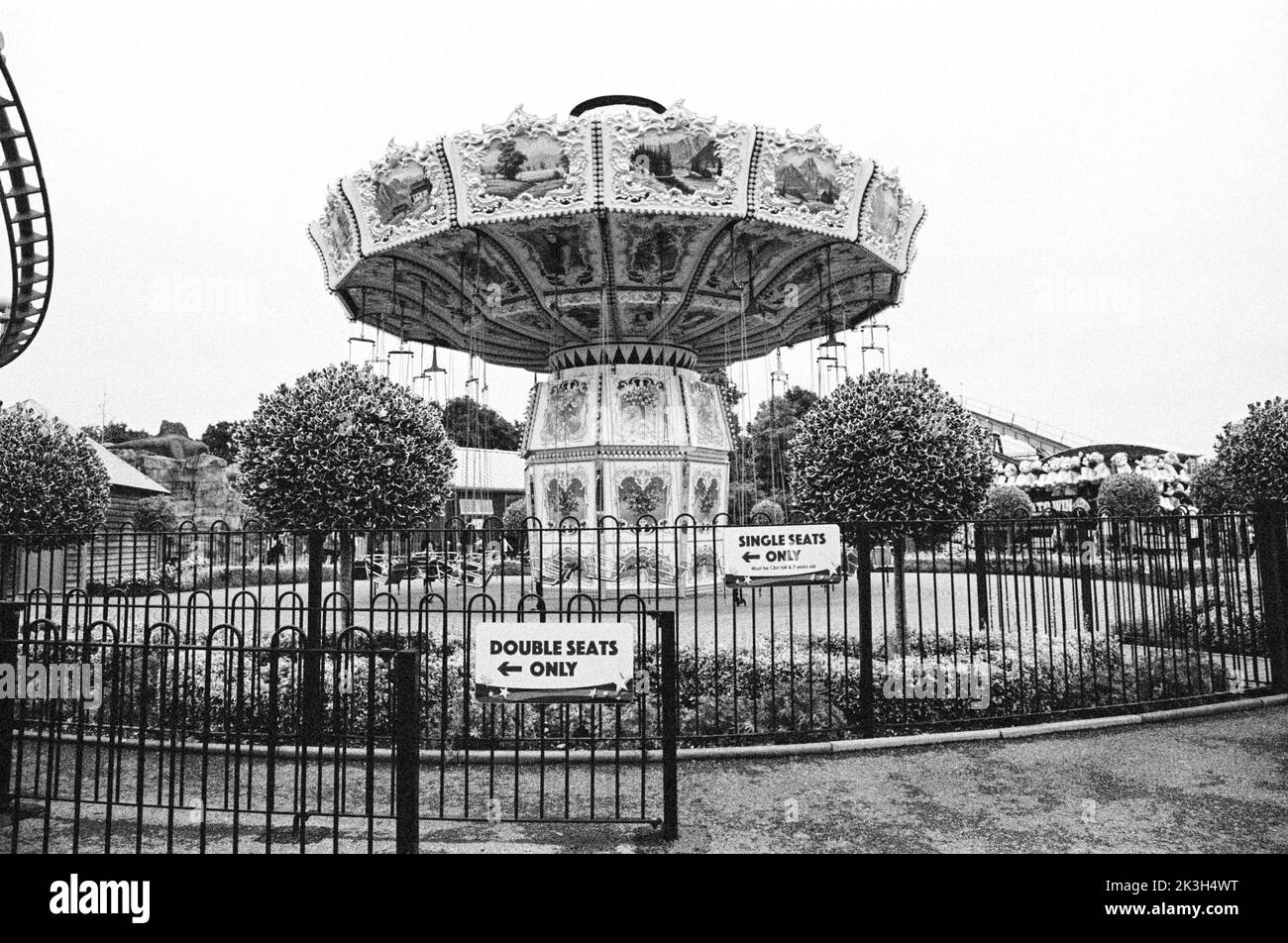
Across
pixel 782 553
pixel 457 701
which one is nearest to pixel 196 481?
pixel 457 701

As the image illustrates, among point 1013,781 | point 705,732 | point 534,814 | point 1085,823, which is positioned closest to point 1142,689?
point 1013,781

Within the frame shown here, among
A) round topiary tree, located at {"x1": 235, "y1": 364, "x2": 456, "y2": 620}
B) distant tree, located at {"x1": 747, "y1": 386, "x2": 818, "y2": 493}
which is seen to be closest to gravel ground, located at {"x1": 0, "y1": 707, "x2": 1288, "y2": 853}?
round topiary tree, located at {"x1": 235, "y1": 364, "x2": 456, "y2": 620}

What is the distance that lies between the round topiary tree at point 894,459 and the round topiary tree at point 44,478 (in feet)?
38.5

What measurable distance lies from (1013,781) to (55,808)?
Answer: 622 centimetres

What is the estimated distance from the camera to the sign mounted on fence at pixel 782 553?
20.4 feet

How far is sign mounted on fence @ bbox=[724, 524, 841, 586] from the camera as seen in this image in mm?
6227

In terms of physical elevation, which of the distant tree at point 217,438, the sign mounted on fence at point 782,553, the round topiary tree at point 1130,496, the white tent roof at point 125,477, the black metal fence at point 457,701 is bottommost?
the black metal fence at point 457,701

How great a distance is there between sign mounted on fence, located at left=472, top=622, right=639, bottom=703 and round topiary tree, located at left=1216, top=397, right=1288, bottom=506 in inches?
514

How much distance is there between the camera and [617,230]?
36.8 feet

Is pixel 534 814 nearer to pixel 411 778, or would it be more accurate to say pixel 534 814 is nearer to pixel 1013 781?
pixel 411 778

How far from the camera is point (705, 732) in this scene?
6293 millimetres

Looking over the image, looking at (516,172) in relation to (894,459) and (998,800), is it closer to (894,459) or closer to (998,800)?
(894,459)

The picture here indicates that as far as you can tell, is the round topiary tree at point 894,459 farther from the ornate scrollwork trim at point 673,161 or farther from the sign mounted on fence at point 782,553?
the ornate scrollwork trim at point 673,161

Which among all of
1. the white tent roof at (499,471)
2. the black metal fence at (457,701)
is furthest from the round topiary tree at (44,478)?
the white tent roof at (499,471)
